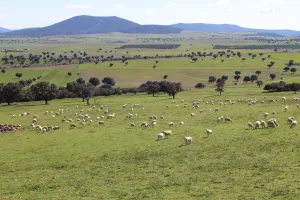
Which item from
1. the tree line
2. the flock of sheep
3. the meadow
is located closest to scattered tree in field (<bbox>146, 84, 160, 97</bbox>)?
the tree line

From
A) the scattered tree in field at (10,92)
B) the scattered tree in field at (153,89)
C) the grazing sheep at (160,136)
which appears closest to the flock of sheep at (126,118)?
the grazing sheep at (160,136)

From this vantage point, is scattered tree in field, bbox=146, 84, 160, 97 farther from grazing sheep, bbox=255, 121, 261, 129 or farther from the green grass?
grazing sheep, bbox=255, 121, 261, 129

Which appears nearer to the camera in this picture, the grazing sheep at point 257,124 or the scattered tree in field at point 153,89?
the grazing sheep at point 257,124

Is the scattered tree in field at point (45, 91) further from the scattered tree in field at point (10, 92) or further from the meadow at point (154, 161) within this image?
the meadow at point (154, 161)

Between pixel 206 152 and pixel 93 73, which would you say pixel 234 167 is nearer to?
pixel 206 152

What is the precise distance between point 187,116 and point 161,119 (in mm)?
4258

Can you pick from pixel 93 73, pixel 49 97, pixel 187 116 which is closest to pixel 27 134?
pixel 187 116

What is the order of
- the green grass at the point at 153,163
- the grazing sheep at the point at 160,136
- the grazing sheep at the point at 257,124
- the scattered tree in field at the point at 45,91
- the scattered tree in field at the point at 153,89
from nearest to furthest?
the green grass at the point at 153,163
the grazing sheep at the point at 160,136
the grazing sheep at the point at 257,124
the scattered tree in field at the point at 45,91
the scattered tree in field at the point at 153,89

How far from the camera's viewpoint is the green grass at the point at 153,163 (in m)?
23.7

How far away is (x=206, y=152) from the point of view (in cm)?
3219

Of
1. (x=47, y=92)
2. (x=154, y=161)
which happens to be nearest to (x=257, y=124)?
(x=154, y=161)

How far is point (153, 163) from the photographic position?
3047 cm

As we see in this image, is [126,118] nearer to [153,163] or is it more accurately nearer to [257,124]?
[257,124]

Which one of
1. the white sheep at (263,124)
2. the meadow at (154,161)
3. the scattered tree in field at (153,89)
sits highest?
the white sheep at (263,124)
